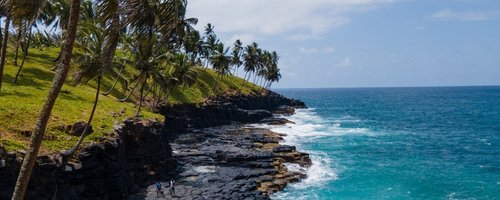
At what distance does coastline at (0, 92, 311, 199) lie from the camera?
83.7 ft

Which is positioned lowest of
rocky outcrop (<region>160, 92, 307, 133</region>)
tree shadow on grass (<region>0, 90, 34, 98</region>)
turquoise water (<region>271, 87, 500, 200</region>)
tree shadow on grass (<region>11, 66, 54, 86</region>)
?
turquoise water (<region>271, 87, 500, 200</region>)

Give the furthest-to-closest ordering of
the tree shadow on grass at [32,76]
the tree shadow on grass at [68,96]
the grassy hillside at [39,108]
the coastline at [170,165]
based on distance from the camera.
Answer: the tree shadow on grass at [32,76] < the tree shadow on grass at [68,96] < the grassy hillside at [39,108] < the coastline at [170,165]

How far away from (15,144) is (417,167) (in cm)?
4750

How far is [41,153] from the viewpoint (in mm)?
25094

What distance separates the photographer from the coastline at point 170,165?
2550 centimetres

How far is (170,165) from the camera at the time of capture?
4375 centimetres

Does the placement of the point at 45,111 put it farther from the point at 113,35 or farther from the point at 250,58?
the point at 250,58

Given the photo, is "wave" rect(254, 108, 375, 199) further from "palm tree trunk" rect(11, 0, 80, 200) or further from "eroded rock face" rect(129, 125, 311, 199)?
"palm tree trunk" rect(11, 0, 80, 200)

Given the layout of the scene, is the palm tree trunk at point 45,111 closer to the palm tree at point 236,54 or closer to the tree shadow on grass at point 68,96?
the tree shadow on grass at point 68,96

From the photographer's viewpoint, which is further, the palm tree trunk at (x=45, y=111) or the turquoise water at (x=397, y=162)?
the turquoise water at (x=397, y=162)

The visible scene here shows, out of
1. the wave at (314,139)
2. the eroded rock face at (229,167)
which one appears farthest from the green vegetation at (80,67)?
the wave at (314,139)

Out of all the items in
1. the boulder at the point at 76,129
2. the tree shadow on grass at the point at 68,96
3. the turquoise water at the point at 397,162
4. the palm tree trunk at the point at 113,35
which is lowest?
the turquoise water at the point at 397,162

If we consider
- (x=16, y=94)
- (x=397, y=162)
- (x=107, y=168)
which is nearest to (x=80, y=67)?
(x=107, y=168)

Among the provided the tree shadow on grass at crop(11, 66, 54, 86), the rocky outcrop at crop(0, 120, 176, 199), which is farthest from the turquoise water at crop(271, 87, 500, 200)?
the tree shadow on grass at crop(11, 66, 54, 86)
